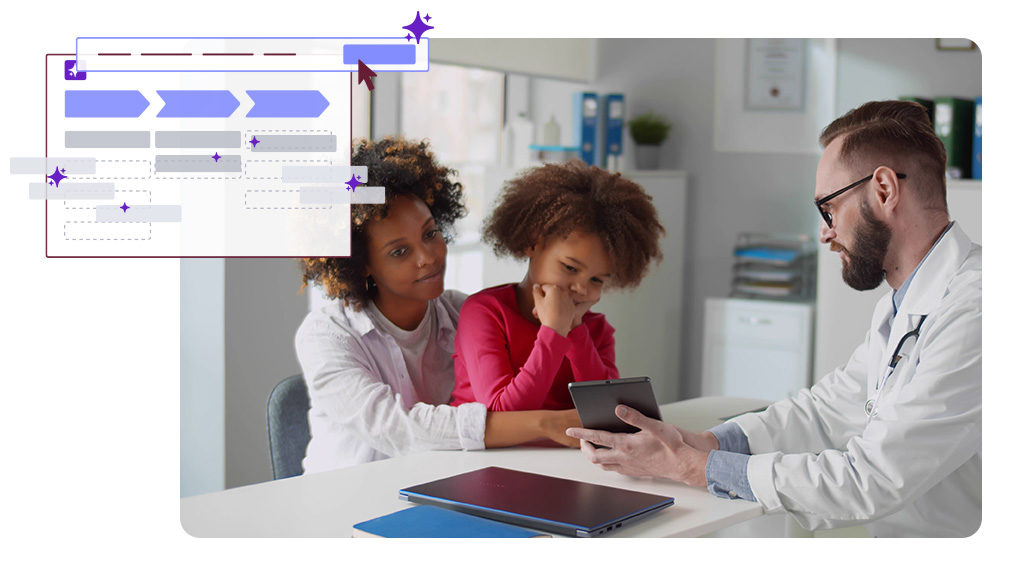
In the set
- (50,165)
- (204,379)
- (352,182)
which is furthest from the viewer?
(204,379)

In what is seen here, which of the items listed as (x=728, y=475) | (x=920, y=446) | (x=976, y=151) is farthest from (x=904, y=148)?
(x=976, y=151)

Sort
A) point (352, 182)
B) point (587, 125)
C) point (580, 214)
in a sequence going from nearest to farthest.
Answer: point (352, 182)
point (580, 214)
point (587, 125)

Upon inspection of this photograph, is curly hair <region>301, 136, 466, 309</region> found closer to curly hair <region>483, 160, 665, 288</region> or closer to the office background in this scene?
curly hair <region>483, 160, 665, 288</region>

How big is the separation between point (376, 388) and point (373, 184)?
0.44 m

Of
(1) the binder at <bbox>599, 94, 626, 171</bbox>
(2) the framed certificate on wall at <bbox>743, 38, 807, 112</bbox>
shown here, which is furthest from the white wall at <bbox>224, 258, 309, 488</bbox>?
(2) the framed certificate on wall at <bbox>743, 38, 807, 112</bbox>

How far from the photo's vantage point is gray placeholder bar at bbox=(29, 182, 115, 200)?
1.42 m

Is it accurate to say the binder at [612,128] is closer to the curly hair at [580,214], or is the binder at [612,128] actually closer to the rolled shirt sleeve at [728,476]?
the curly hair at [580,214]

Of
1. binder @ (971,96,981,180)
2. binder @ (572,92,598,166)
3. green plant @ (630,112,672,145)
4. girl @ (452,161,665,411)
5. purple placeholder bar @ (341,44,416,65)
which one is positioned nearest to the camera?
purple placeholder bar @ (341,44,416,65)

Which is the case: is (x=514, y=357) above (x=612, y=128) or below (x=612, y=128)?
below

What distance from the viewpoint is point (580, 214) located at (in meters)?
1.88

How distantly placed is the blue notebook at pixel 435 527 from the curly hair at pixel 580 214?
711 mm

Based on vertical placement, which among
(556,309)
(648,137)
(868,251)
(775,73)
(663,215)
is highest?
(775,73)

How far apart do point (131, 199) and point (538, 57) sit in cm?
284

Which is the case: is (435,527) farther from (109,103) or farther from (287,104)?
(109,103)
